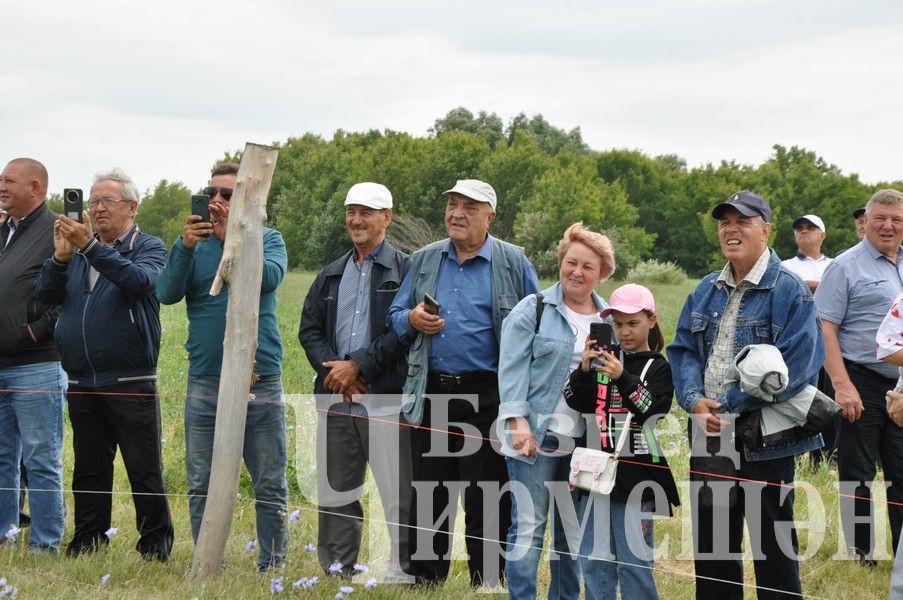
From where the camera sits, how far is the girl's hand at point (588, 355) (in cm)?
460

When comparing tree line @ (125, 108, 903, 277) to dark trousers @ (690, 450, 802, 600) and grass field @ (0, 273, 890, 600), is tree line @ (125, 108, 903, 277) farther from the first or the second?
dark trousers @ (690, 450, 802, 600)

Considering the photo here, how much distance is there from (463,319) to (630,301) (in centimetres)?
105

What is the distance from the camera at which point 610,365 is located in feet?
15.0

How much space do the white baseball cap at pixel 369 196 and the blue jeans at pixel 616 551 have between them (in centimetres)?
203

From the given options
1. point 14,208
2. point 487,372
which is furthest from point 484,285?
point 14,208

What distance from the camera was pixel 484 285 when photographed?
554 cm

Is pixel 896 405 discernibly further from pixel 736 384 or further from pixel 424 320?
pixel 424 320

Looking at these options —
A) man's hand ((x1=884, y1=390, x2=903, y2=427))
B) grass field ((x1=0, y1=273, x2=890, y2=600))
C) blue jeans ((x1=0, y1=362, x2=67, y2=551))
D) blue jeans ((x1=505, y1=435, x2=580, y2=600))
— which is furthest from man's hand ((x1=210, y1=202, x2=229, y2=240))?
man's hand ((x1=884, y1=390, x2=903, y2=427))

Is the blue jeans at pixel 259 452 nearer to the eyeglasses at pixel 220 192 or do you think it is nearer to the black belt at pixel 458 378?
the black belt at pixel 458 378

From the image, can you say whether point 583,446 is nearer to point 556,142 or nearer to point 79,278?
point 79,278

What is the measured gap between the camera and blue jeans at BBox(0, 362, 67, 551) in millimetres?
5828

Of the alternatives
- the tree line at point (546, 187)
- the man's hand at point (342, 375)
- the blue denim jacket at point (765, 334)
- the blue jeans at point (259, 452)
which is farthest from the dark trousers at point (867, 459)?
the tree line at point (546, 187)

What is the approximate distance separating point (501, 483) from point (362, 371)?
1.00 m

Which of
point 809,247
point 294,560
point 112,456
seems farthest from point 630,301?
point 809,247
